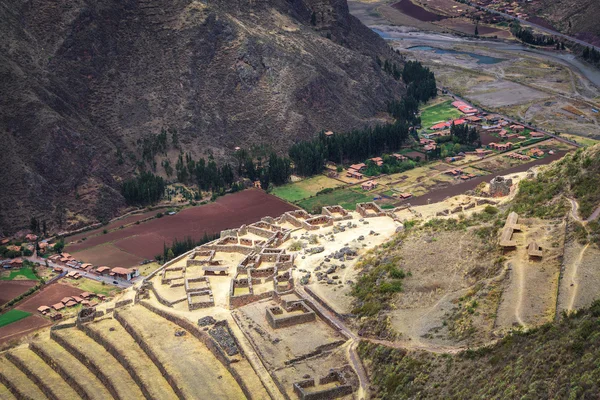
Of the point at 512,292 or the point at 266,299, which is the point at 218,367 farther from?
the point at 512,292

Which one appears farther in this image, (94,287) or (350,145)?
(350,145)

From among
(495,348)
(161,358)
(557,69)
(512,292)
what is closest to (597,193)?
(512,292)

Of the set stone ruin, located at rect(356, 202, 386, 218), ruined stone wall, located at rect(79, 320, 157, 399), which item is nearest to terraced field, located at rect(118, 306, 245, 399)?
ruined stone wall, located at rect(79, 320, 157, 399)

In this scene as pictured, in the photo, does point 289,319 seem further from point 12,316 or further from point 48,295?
point 48,295

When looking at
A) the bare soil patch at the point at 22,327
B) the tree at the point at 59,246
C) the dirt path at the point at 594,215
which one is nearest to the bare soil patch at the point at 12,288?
the bare soil patch at the point at 22,327

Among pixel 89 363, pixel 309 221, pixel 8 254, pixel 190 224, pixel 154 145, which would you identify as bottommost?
pixel 190 224

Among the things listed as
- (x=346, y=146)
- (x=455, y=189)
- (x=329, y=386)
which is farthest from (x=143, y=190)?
(x=329, y=386)
